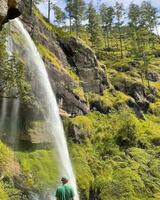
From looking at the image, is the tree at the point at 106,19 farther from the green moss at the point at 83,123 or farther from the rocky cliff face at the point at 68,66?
the green moss at the point at 83,123

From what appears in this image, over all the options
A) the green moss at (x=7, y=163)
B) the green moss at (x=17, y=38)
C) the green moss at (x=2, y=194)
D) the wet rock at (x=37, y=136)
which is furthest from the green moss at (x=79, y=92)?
the green moss at (x=2, y=194)

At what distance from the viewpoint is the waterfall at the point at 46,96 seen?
4116 centimetres

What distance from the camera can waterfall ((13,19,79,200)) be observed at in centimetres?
4116

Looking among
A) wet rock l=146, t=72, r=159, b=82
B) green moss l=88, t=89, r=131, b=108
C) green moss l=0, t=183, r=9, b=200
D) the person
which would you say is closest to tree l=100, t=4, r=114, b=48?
wet rock l=146, t=72, r=159, b=82

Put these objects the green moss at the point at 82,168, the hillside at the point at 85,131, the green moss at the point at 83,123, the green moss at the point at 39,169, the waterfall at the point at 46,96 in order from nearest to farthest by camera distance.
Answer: the green moss at the point at 39,169 → the hillside at the point at 85,131 → the green moss at the point at 82,168 → the waterfall at the point at 46,96 → the green moss at the point at 83,123

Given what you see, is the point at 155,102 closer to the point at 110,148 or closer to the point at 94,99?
the point at 94,99

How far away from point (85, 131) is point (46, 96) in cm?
681

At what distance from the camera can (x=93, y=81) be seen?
201 feet

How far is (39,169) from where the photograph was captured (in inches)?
1454

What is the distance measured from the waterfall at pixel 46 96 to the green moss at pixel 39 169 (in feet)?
4.65

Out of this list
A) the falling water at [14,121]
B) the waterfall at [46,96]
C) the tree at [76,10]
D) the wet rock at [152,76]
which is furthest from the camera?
the tree at [76,10]

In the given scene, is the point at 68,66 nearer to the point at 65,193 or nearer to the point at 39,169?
the point at 39,169

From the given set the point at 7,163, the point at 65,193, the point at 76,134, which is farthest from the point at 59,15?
the point at 65,193

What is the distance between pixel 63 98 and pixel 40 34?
10.7 metres
